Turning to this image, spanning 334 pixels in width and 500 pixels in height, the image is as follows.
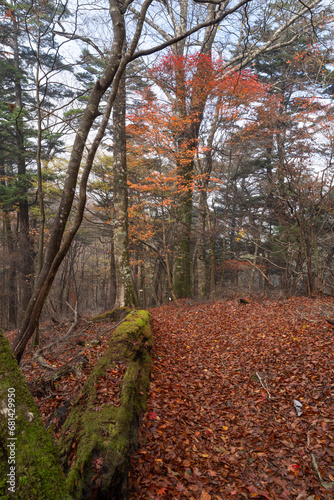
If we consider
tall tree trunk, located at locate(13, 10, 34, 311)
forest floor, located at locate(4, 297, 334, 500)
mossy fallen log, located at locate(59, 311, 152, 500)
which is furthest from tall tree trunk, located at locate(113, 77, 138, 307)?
tall tree trunk, located at locate(13, 10, 34, 311)

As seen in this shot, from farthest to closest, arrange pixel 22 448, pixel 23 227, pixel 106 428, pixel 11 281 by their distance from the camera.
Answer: pixel 11 281
pixel 23 227
pixel 106 428
pixel 22 448

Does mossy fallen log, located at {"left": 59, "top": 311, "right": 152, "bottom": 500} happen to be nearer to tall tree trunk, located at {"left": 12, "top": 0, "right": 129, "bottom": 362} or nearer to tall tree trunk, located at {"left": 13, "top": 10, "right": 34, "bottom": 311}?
tall tree trunk, located at {"left": 12, "top": 0, "right": 129, "bottom": 362}

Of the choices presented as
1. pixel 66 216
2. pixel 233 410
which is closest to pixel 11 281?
pixel 66 216

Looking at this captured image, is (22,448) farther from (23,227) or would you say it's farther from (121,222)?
(23,227)

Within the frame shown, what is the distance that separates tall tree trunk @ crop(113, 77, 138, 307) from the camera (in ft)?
28.8

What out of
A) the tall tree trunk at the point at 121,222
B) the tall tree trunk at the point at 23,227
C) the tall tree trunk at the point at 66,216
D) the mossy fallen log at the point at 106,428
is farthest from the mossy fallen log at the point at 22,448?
the tall tree trunk at the point at 23,227

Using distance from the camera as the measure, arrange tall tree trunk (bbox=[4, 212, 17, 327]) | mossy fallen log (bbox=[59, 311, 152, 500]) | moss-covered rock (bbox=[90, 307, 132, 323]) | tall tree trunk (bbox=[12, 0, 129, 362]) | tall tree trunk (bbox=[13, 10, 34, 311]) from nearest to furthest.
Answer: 1. mossy fallen log (bbox=[59, 311, 152, 500])
2. tall tree trunk (bbox=[12, 0, 129, 362])
3. moss-covered rock (bbox=[90, 307, 132, 323])
4. tall tree trunk (bbox=[13, 10, 34, 311])
5. tall tree trunk (bbox=[4, 212, 17, 327])

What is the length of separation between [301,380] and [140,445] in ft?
10.5

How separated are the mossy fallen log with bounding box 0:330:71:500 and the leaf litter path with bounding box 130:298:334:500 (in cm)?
162

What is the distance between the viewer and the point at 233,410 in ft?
14.6

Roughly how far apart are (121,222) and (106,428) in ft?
22.1

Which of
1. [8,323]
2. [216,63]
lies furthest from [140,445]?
[8,323]

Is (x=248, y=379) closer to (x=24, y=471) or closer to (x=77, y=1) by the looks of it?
(x=24, y=471)

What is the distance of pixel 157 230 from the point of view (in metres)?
16.9
